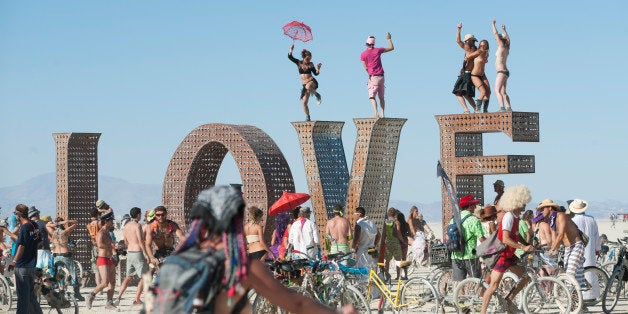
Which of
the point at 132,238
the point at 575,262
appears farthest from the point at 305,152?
the point at 575,262

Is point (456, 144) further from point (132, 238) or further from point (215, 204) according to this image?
point (215, 204)

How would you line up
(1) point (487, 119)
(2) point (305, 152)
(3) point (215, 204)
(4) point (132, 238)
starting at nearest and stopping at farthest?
(3) point (215, 204)
(4) point (132, 238)
(1) point (487, 119)
(2) point (305, 152)

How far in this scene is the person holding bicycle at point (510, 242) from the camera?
1264 centimetres

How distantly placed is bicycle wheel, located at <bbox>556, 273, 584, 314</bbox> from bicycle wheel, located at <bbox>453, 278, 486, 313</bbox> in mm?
879

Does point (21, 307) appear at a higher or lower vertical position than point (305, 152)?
lower

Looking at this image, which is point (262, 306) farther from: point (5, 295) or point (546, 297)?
point (5, 295)

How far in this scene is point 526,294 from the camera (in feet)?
43.1

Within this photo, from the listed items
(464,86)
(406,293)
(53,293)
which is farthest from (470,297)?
(464,86)

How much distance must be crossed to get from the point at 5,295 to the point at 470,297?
700 cm

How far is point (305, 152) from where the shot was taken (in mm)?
20031

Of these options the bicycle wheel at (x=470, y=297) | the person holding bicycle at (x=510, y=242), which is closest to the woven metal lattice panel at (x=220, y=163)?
the bicycle wheel at (x=470, y=297)

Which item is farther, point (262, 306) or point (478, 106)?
point (478, 106)

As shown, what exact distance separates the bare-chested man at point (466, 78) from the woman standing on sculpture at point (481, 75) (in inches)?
2.9

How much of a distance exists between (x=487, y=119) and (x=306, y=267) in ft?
21.5
